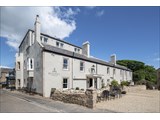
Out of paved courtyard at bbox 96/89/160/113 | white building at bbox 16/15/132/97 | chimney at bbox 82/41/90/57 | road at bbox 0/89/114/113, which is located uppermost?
chimney at bbox 82/41/90/57

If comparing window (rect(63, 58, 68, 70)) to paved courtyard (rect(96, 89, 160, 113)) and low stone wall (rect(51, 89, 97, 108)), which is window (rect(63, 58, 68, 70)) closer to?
Result: low stone wall (rect(51, 89, 97, 108))

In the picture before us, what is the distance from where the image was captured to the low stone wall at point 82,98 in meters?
10.8

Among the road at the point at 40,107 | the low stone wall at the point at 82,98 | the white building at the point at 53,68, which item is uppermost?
the white building at the point at 53,68

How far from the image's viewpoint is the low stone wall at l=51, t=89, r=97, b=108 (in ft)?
35.3

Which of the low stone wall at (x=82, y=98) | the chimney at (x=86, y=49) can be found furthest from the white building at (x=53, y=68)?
the low stone wall at (x=82, y=98)

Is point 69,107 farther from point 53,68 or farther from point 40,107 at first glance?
point 53,68

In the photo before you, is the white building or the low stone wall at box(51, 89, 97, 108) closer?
the low stone wall at box(51, 89, 97, 108)

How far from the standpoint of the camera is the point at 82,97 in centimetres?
1153

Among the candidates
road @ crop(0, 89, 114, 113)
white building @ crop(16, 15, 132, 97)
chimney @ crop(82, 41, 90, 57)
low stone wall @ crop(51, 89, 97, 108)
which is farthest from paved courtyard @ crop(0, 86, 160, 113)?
chimney @ crop(82, 41, 90, 57)

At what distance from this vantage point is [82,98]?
37.6 feet

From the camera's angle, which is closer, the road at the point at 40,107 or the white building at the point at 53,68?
the road at the point at 40,107

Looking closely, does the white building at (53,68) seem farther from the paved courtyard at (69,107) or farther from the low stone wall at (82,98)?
the paved courtyard at (69,107)
